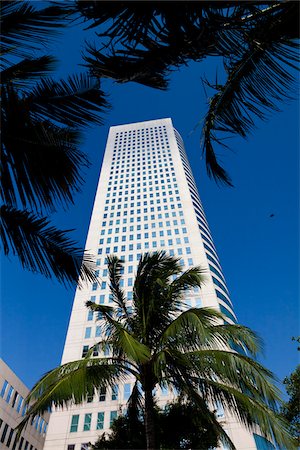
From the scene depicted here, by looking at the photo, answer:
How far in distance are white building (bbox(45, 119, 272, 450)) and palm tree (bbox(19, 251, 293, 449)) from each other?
23320mm

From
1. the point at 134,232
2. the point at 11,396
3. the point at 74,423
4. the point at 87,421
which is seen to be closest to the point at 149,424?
the point at 87,421

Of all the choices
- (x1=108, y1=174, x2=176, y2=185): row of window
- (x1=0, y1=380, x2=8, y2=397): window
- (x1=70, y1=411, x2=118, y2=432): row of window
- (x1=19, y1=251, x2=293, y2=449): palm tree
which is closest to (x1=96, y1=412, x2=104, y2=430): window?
(x1=70, y1=411, x2=118, y2=432): row of window

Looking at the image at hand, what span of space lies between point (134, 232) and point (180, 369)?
47426 millimetres

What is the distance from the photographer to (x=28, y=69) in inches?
116

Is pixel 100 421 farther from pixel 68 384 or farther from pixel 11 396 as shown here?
pixel 68 384

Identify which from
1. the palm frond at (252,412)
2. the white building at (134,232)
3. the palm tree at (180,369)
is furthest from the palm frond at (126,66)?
the white building at (134,232)

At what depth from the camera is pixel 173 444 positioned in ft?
37.2

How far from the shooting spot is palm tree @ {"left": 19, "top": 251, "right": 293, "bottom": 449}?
6.92 metres

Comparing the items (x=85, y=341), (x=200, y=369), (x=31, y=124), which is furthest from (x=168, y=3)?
(x=85, y=341)

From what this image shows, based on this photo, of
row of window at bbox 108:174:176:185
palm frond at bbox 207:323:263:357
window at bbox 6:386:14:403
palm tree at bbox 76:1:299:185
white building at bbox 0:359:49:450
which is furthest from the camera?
row of window at bbox 108:174:176:185

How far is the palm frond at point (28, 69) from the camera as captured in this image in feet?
9.36

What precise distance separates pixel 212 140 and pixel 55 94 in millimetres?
1403

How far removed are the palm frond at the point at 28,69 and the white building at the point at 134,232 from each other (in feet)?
99.3

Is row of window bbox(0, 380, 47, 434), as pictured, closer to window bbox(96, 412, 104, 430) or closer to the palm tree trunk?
window bbox(96, 412, 104, 430)
